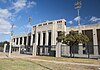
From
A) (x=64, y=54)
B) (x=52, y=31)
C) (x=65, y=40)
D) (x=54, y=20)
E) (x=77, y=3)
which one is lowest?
(x=64, y=54)

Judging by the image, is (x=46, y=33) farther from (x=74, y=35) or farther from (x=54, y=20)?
(x=74, y=35)

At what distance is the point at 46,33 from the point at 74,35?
31.1 meters

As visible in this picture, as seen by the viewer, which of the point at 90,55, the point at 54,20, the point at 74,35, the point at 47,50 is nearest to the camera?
the point at 90,55

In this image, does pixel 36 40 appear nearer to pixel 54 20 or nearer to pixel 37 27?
pixel 37 27

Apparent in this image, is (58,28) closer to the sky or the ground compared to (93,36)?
closer to the sky

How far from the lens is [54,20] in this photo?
6394 centimetres

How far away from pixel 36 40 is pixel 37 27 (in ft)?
21.9

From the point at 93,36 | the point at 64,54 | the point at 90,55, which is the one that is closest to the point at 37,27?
the point at 93,36

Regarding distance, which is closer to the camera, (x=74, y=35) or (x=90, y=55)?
(x=90, y=55)

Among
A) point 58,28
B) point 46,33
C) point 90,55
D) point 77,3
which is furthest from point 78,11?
point 90,55

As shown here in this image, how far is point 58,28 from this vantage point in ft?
203

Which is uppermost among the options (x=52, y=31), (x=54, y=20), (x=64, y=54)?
(x=54, y=20)

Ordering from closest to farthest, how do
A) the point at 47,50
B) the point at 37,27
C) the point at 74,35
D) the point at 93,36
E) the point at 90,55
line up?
1. the point at 90,55
2. the point at 74,35
3. the point at 47,50
4. the point at 93,36
5. the point at 37,27

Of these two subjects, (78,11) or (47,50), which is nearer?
(47,50)
